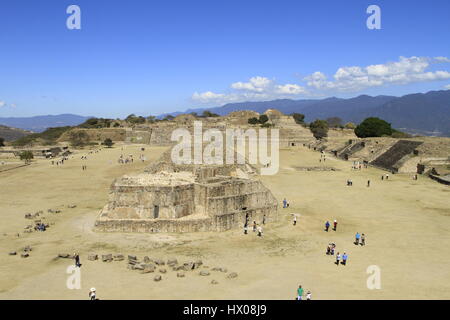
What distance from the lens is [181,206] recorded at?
887 inches

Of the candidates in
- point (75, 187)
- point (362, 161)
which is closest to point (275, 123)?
point (362, 161)

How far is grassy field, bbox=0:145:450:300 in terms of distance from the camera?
14.4m

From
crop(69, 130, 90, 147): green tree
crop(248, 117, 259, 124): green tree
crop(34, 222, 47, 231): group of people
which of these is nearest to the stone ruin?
crop(34, 222, 47, 231): group of people

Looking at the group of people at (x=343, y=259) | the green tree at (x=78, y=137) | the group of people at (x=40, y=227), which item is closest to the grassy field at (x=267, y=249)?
the group of people at (x=343, y=259)

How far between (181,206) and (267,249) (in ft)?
19.6

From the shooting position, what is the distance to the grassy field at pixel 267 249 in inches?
567

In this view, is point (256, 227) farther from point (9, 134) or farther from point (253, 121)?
point (9, 134)

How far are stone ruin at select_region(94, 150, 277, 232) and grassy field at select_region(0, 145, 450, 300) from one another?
71 centimetres

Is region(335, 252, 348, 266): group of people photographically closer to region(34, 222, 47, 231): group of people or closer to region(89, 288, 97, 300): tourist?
region(89, 288, 97, 300): tourist

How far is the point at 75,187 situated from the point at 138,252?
19.7 metres

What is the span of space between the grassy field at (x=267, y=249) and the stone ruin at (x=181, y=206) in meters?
0.71

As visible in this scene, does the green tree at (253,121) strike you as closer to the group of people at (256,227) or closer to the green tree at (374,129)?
the green tree at (374,129)

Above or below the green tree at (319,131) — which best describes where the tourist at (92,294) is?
below

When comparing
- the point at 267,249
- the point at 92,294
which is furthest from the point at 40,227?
the point at 267,249
